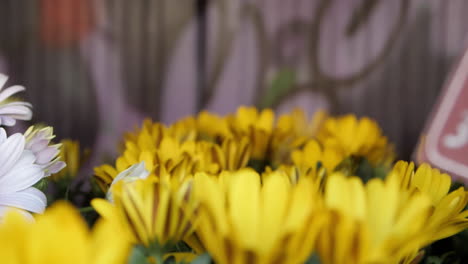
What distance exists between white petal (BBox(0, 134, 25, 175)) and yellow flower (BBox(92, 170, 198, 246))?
Answer: 0.06 metres

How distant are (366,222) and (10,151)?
0.44ft

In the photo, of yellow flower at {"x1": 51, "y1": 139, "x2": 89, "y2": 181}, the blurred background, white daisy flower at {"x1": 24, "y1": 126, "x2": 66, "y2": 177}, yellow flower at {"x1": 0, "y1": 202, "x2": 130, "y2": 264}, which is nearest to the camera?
yellow flower at {"x1": 0, "y1": 202, "x2": 130, "y2": 264}

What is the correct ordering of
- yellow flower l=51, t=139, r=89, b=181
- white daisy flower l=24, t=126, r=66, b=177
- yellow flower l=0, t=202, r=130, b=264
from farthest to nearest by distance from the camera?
1. yellow flower l=51, t=139, r=89, b=181
2. white daisy flower l=24, t=126, r=66, b=177
3. yellow flower l=0, t=202, r=130, b=264

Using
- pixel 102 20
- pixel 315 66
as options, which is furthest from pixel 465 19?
pixel 102 20

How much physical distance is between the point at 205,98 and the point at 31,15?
0.69m

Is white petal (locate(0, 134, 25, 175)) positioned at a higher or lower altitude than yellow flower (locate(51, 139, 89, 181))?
higher

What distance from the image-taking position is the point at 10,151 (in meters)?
0.18

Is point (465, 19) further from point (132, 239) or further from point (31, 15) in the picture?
point (132, 239)

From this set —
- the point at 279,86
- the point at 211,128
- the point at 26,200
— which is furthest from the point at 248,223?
the point at 279,86

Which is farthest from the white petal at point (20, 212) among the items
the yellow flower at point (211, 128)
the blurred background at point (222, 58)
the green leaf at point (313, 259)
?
the blurred background at point (222, 58)

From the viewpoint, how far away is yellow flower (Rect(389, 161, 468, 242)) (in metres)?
0.16

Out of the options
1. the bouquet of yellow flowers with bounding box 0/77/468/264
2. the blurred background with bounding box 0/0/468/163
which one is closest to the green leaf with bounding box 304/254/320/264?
the bouquet of yellow flowers with bounding box 0/77/468/264

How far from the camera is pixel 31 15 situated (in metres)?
1.70

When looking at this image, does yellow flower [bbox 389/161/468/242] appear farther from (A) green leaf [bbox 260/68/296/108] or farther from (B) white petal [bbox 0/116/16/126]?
(A) green leaf [bbox 260/68/296/108]
